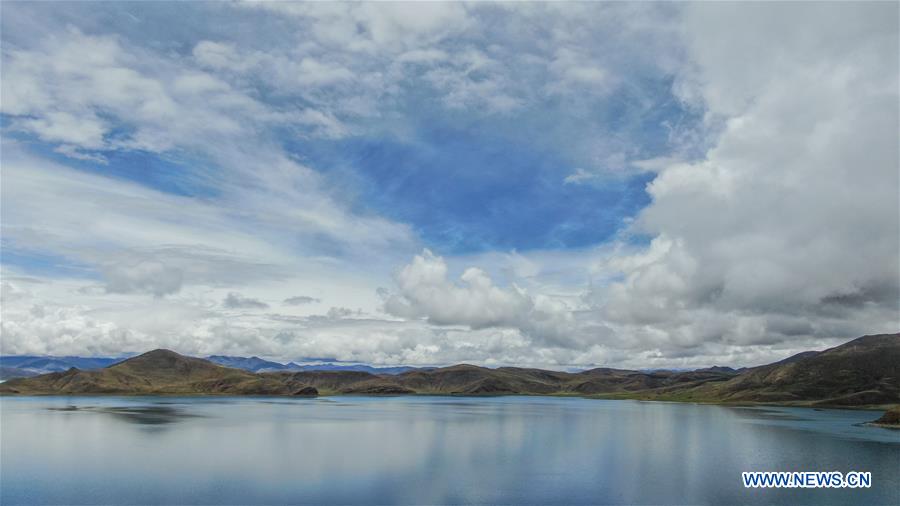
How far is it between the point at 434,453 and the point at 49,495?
63.6m

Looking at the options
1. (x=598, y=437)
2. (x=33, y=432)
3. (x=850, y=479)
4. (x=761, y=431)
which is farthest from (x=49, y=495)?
(x=761, y=431)

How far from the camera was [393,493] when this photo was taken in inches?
2926

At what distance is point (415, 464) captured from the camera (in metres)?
98.9

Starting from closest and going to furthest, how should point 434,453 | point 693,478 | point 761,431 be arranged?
point 693,478, point 434,453, point 761,431

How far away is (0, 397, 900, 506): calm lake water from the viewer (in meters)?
72.8

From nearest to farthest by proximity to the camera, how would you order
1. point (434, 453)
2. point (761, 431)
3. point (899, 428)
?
point (434, 453) → point (761, 431) → point (899, 428)

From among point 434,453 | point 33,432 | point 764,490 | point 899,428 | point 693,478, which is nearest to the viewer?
point 764,490

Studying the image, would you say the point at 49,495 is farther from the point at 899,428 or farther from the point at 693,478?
the point at 899,428

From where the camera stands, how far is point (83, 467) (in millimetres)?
91062

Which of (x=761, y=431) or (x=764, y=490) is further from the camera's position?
(x=761, y=431)

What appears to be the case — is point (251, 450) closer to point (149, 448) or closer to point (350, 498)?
point (149, 448)

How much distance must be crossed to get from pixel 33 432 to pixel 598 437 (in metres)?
144

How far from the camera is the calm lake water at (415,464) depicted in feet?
239

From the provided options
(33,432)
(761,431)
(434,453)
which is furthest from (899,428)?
(33,432)
